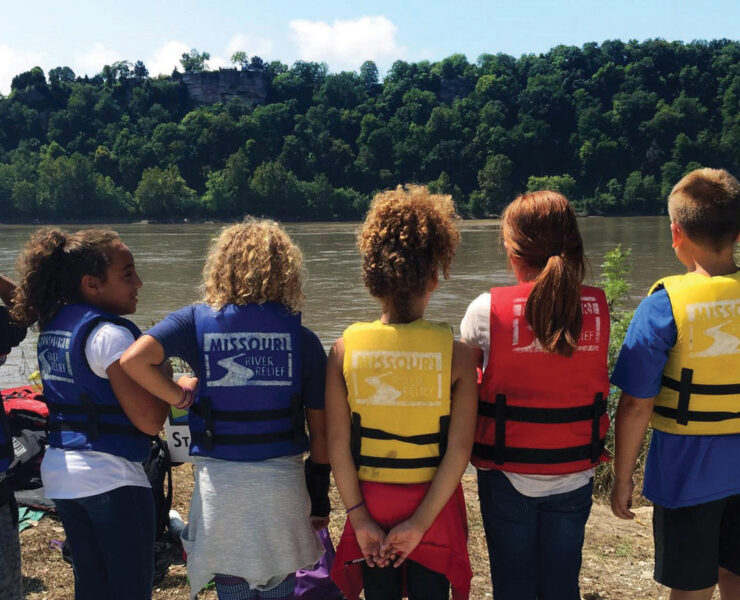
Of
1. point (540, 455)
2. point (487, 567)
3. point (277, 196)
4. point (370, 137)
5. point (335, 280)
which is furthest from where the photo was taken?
point (370, 137)

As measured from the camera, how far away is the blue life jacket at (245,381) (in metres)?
2.29

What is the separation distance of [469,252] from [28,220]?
6108 cm

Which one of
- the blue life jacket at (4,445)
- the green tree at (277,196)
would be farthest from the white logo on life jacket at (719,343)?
the green tree at (277,196)

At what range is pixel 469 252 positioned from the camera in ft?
108

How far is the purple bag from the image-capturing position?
2924 mm

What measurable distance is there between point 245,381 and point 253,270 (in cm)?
34

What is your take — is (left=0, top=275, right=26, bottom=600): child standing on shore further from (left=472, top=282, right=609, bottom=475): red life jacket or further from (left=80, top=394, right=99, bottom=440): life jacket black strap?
(left=472, top=282, right=609, bottom=475): red life jacket

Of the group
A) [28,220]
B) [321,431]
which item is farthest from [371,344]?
[28,220]

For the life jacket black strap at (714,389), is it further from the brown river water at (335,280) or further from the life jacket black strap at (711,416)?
the brown river water at (335,280)

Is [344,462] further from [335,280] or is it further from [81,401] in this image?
[335,280]

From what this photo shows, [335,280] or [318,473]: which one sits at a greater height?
[318,473]

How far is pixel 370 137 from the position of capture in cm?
10131

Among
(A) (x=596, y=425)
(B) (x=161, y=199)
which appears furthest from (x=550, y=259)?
(B) (x=161, y=199)

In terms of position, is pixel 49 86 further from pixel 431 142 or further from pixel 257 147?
pixel 431 142
